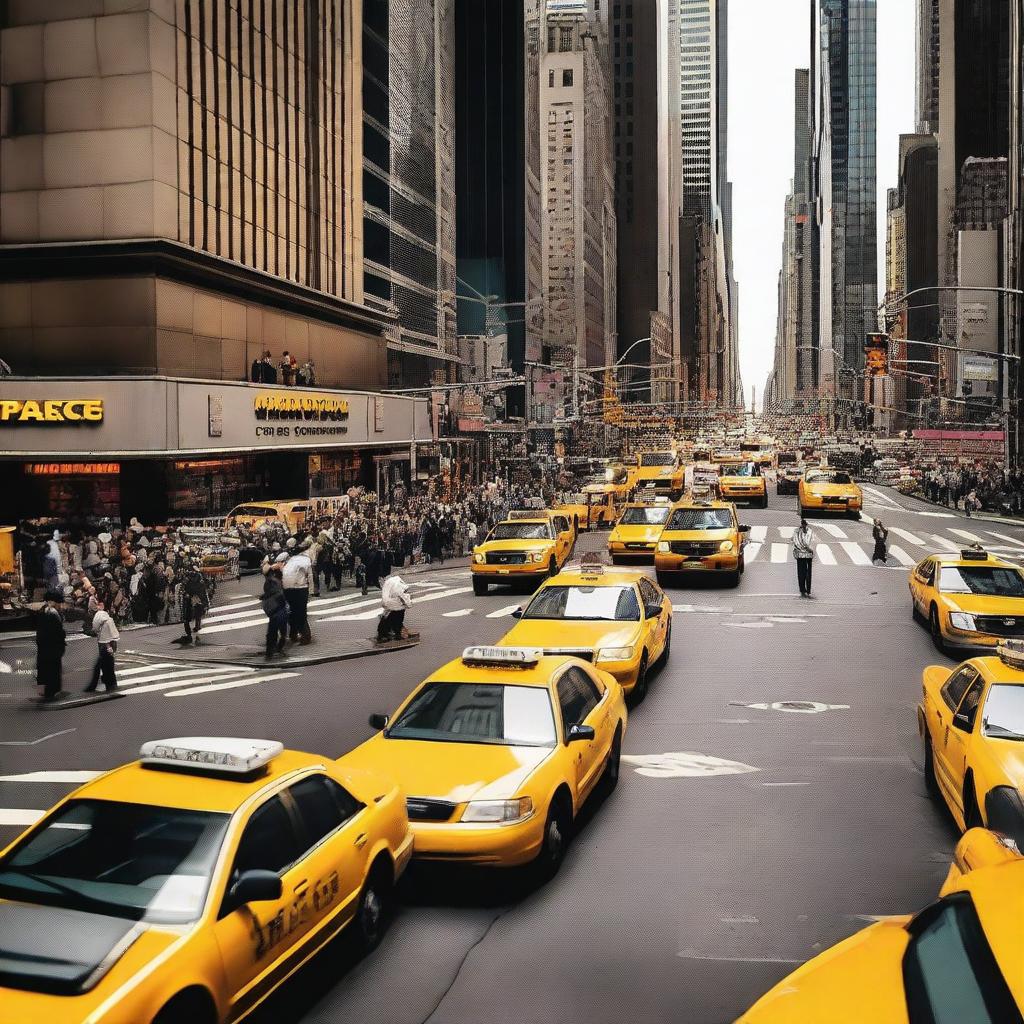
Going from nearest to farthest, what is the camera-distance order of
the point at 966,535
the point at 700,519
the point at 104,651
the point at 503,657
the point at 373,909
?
the point at 373,909, the point at 503,657, the point at 104,651, the point at 700,519, the point at 966,535

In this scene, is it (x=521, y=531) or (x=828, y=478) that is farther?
(x=828, y=478)

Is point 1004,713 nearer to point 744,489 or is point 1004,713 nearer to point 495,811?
point 495,811

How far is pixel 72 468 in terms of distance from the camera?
35719 millimetres

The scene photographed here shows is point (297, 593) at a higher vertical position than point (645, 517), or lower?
lower

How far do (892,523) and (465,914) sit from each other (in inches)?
1669

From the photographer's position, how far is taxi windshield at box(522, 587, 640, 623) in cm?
1462

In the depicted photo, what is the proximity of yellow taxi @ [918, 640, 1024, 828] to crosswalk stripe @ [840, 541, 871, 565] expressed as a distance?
74.5ft

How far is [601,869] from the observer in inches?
335

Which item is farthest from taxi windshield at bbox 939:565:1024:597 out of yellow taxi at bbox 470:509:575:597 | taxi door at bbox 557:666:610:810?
taxi door at bbox 557:666:610:810

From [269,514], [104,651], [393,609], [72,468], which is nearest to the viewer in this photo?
[104,651]

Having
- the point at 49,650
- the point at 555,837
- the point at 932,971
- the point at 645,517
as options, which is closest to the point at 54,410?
the point at 645,517

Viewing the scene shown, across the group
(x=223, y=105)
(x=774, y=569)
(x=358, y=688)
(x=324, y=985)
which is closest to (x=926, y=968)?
(x=324, y=985)

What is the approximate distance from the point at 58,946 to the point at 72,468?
32.7 m

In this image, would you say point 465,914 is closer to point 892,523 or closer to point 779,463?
point 892,523
